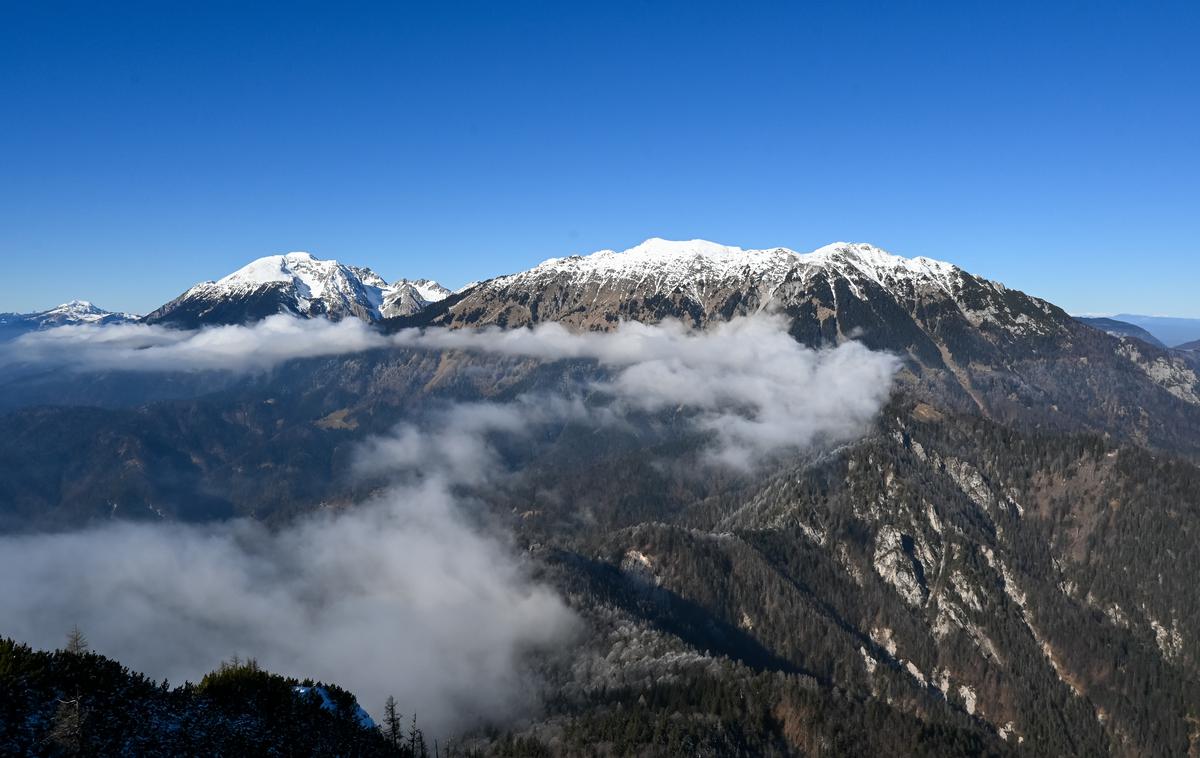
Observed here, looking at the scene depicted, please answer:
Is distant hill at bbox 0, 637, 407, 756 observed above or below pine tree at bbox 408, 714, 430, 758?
above

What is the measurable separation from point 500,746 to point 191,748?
12898 centimetres

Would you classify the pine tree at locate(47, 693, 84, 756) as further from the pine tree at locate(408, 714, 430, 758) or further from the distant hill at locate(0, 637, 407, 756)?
the pine tree at locate(408, 714, 430, 758)

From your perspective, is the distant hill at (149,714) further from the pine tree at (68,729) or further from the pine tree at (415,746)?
the pine tree at (415,746)

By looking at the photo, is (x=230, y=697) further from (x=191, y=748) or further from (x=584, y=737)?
(x=584, y=737)

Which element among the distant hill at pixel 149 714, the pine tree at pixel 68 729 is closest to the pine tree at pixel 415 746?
the distant hill at pixel 149 714

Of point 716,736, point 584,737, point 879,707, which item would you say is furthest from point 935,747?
point 584,737

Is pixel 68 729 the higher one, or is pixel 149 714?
pixel 68 729

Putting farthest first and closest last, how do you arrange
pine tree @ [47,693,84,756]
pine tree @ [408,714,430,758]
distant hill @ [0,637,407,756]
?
pine tree @ [408,714,430,758] < distant hill @ [0,637,407,756] < pine tree @ [47,693,84,756]

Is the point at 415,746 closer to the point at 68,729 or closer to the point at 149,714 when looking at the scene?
the point at 149,714

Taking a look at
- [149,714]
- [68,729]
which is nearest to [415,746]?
[149,714]

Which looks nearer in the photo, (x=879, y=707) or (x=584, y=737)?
(x=584, y=737)

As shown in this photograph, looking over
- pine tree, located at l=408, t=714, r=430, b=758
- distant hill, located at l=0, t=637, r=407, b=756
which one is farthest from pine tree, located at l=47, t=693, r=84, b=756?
pine tree, located at l=408, t=714, r=430, b=758

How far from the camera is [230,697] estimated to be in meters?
82.9

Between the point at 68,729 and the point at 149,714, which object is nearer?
the point at 68,729
